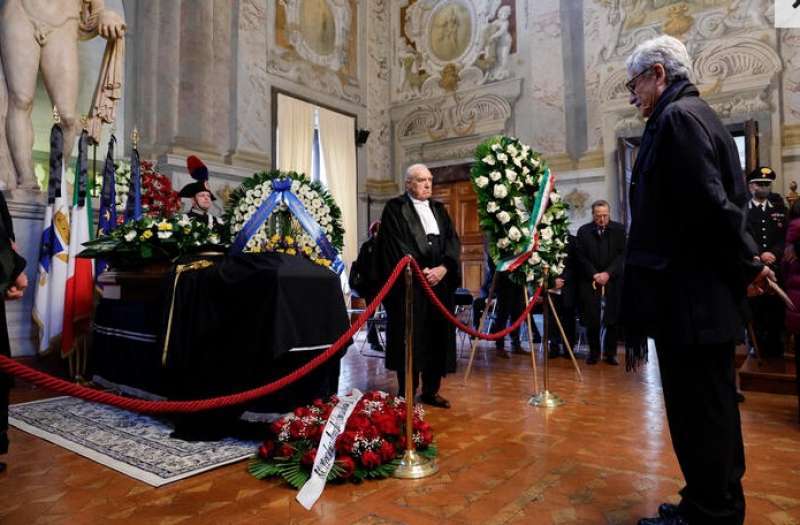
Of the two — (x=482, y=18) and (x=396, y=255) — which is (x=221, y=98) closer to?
(x=482, y=18)

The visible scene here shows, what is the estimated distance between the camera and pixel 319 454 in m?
2.50

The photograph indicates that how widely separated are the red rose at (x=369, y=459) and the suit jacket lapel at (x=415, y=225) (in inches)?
70.0

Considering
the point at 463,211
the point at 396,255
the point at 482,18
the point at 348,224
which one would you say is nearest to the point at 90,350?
the point at 396,255

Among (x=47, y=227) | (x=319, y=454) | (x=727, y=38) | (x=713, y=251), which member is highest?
(x=727, y=38)

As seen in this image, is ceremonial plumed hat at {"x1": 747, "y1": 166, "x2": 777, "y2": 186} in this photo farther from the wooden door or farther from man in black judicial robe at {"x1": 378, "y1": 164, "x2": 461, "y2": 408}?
the wooden door

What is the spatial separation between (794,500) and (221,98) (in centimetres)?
897

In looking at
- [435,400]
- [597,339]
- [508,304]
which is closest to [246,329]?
[435,400]

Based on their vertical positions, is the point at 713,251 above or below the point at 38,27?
below

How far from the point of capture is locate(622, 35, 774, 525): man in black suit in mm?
1787

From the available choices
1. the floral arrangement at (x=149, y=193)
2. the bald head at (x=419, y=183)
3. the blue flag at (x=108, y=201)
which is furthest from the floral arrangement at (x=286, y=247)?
the blue flag at (x=108, y=201)

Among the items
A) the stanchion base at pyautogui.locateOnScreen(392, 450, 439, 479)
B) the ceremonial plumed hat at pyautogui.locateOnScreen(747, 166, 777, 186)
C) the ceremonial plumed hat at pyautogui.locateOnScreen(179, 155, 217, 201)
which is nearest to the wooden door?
the ceremonial plumed hat at pyautogui.locateOnScreen(747, 166, 777, 186)

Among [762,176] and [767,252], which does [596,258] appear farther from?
[762,176]

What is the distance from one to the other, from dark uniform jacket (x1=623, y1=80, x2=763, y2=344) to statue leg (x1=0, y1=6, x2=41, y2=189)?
260 inches

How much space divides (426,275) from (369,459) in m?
1.57
